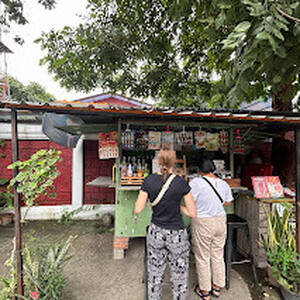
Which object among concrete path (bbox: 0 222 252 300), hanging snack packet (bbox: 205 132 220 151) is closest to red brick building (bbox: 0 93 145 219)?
concrete path (bbox: 0 222 252 300)

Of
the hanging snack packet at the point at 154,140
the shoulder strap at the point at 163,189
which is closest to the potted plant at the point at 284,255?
the shoulder strap at the point at 163,189

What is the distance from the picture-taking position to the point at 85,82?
19.5ft

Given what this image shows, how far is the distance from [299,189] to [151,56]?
164 inches

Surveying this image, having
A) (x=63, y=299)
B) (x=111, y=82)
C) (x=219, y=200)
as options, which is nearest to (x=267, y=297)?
(x=219, y=200)

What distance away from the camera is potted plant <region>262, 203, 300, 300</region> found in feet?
8.11

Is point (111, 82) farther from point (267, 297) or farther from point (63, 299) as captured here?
point (267, 297)

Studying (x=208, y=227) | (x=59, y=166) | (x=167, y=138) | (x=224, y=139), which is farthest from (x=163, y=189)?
(x=59, y=166)

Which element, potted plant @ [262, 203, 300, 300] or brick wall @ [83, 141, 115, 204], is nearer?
potted plant @ [262, 203, 300, 300]

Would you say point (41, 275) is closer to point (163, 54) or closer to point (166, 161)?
point (166, 161)

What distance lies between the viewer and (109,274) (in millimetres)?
3182

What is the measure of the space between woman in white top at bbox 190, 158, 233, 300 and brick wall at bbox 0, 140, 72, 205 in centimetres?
469

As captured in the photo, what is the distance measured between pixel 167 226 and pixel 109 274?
194 cm

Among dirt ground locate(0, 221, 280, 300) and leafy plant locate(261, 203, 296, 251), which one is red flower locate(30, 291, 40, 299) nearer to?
dirt ground locate(0, 221, 280, 300)

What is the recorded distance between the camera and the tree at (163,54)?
8.23 ft
